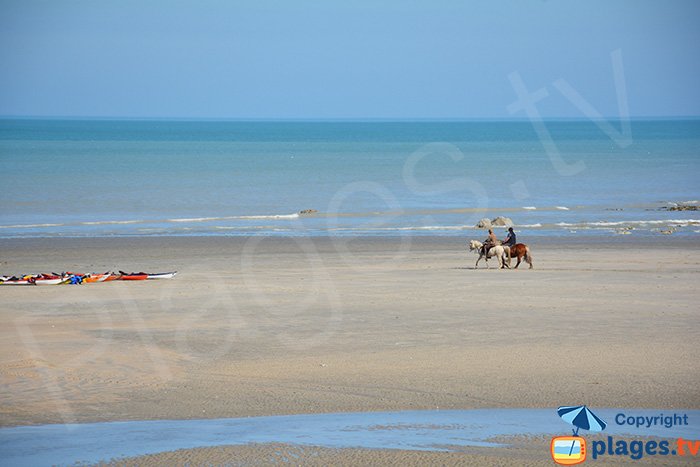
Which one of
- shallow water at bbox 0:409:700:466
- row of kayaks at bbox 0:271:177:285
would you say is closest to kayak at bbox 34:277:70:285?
row of kayaks at bbox 0:271:177:285

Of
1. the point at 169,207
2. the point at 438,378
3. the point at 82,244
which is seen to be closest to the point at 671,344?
the point at 438,378

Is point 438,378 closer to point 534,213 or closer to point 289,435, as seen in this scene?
point 289,435

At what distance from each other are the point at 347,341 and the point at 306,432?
4.28 metres

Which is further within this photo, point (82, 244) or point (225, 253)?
point (82, 244)

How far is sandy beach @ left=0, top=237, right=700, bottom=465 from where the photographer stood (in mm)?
10641

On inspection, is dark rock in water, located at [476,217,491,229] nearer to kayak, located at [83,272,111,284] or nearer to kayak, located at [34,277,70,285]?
kayak, located at [83,272,111,284]

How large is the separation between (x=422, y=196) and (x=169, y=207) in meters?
12.5

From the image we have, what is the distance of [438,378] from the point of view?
1155 centimetres

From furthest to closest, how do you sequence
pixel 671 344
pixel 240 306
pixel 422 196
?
pixel 422 196, pixel 240 306, pixel 671 344

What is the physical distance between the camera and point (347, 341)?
13.7 m

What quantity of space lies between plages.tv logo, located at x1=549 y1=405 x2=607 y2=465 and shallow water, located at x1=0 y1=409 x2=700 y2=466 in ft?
0.32

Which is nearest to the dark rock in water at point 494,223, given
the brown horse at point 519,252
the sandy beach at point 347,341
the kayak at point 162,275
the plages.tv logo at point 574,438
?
the sandy beach at point 347,341

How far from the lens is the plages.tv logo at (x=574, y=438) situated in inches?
336

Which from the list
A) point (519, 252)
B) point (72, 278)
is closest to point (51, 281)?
point (72, 278)
